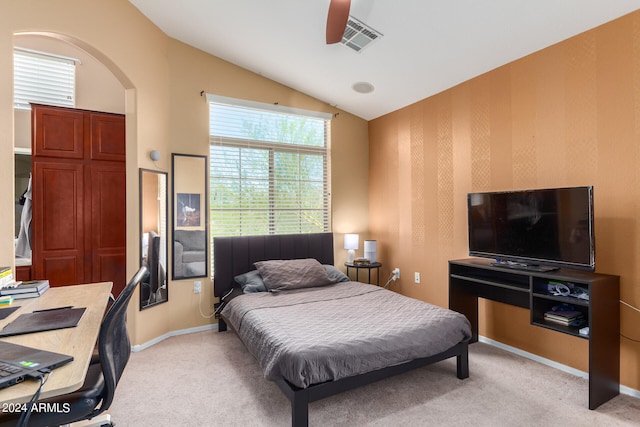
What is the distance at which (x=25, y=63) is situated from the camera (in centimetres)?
355

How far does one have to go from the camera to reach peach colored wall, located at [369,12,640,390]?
2355mm

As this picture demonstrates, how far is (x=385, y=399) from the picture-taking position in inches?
90.8

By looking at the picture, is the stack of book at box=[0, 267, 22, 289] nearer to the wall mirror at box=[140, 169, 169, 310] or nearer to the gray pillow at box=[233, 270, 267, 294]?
the wall mirror at box=[140, 169, 169, 310]

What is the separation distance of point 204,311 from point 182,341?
1.41ft

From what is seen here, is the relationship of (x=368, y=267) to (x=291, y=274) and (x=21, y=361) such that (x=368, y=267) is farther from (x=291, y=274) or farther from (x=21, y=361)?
(x=21, y=361)

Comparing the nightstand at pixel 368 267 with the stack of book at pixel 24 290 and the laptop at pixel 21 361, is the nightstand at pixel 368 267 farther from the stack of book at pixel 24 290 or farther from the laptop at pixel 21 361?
the laptop at pixel 21 361

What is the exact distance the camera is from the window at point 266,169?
3.91 m

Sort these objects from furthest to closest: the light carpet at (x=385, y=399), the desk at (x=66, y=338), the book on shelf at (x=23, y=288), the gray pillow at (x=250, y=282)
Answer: the gray pillow at (x=250, y=282), the light carpet at (x=385, y=399), the book on shelf at (x=23, y=288), the desk at (x=66, y=338)

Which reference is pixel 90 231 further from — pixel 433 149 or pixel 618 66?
pixel 618 66

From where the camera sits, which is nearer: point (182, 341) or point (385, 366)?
point (385, 366)

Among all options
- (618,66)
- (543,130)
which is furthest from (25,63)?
(618,66)

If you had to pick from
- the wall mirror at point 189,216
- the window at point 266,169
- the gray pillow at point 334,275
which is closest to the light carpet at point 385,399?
the wall mirror at point 189,216

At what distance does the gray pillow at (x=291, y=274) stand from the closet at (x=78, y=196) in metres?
1.56

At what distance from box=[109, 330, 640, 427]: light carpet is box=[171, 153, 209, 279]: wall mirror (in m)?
1.04
